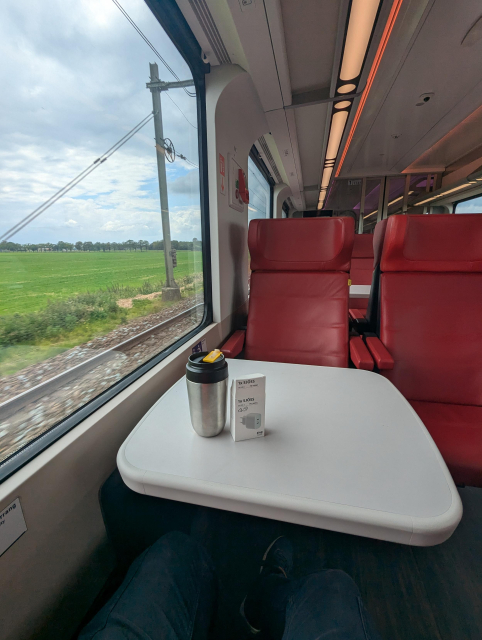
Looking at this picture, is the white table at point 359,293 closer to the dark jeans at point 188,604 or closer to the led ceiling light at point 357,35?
the led ceiling light at point 357,35

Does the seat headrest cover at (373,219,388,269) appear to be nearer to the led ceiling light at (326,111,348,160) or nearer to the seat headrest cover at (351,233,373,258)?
the led ceiling light at (326,111,348,160)

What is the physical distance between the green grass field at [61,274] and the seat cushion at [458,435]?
4.69 ft

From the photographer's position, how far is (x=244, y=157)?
2.48 metres

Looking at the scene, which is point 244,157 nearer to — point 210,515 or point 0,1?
point 0,1

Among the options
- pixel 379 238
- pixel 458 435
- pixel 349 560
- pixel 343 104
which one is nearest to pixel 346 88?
pixel 343 104

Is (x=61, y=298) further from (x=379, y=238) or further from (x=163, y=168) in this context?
(x=379, y=238)

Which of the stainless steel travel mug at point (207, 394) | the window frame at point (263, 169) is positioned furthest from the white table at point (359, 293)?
the window frame at point (263, 169)

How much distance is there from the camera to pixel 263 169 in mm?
4617

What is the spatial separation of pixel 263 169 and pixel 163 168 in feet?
11.8

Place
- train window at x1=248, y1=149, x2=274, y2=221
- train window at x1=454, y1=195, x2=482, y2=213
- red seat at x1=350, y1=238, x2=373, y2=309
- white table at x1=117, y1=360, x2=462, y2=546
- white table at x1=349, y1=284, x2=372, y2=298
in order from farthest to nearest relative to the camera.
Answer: train window at x1=454, y1=195, x2=482, y2=213 < train window at x1=248, y1=149, x2=274, y2=221 < red seat at x1=350, y1=238, x2=373, y2=309 < white table at x1=349, y1=284, x2=372, y2=298 < white table at x1=117, y1=360, x2=462, y2=546

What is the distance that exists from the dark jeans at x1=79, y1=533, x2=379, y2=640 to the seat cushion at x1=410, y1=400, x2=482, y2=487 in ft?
2.17

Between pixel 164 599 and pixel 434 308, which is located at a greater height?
pixel 434 308

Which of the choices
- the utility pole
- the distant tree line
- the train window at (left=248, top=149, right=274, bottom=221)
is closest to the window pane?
the train window at (left=248, top=149, right=274, bottom=221)

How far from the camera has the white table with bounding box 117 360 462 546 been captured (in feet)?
1.76
